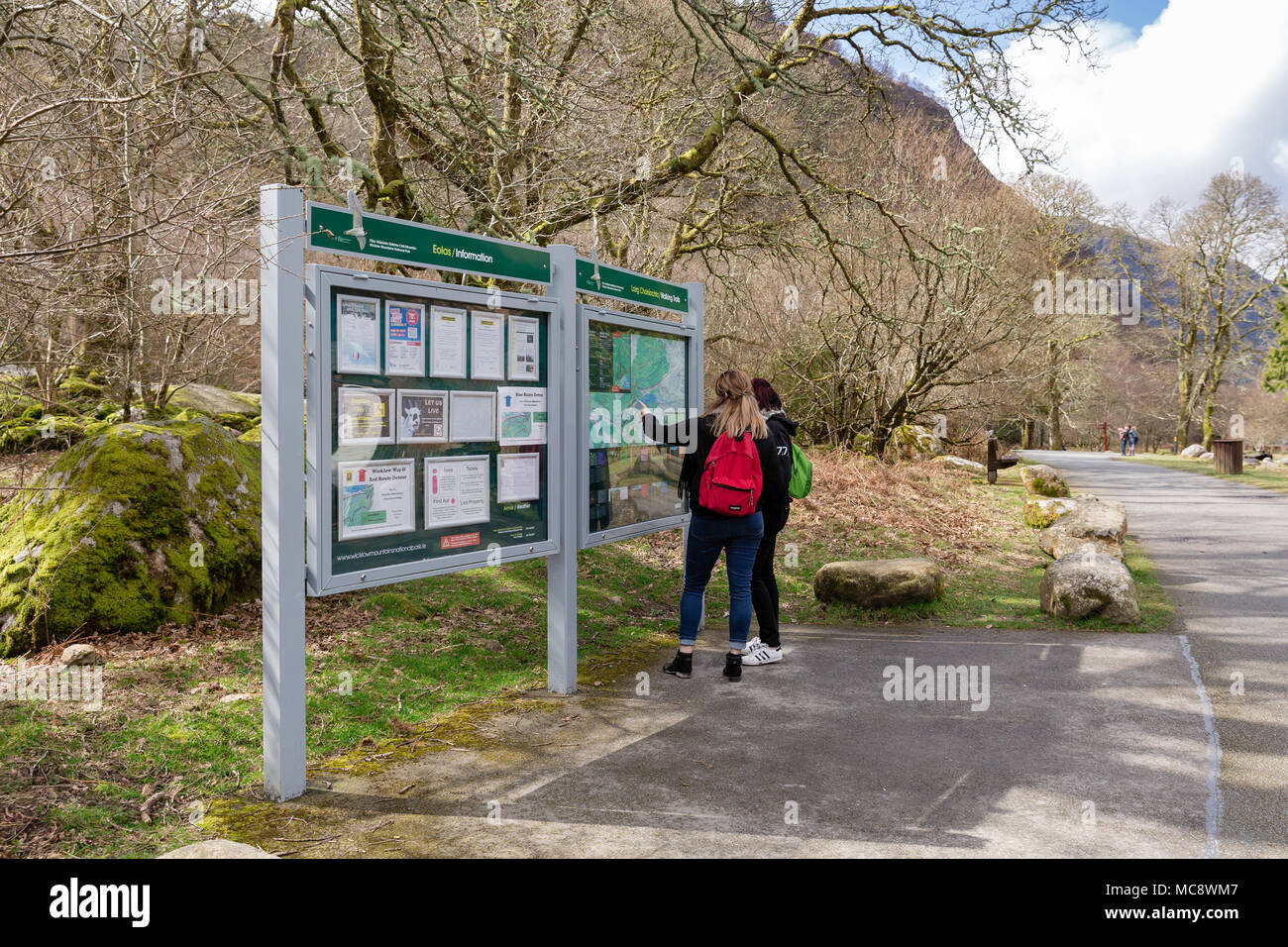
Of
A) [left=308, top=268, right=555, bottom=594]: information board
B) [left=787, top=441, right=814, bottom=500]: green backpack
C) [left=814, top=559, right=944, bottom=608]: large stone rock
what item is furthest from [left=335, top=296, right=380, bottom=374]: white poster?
[left=814, top=559, right=944, bottom=608]: large stone rock

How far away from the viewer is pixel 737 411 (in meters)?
6.54

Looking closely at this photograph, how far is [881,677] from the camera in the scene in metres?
6.68

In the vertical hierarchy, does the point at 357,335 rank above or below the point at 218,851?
above

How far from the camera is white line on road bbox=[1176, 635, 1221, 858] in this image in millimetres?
3965

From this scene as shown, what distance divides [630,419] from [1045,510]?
8848 millimetres

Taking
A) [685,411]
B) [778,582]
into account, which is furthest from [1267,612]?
[685,411]

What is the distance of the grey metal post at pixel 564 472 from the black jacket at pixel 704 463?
62 cm

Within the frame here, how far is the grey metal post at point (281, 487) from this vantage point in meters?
4.42

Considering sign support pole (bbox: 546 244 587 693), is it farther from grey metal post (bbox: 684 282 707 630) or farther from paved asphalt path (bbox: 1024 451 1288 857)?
paved asphalt path (bbox: 1024 451 1288 857)

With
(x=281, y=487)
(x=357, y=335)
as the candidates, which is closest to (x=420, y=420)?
(x=357, y=335)

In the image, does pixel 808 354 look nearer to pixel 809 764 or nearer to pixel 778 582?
pixel 778 582

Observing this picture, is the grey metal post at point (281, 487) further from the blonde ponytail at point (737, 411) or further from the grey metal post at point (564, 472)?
the blonde ponytail at point (737, 411)

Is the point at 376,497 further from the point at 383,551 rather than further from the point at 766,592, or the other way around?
the point at 766,592

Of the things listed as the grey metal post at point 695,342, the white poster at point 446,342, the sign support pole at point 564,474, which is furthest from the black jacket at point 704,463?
the white poster at point 446,342
